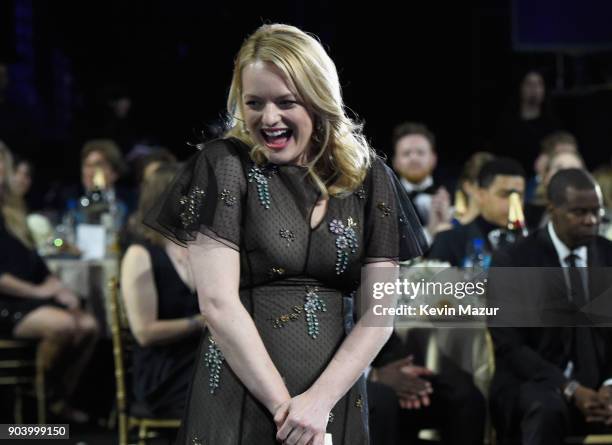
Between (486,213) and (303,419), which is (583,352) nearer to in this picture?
(486,213)

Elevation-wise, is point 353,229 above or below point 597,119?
below

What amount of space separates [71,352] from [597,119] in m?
4.69

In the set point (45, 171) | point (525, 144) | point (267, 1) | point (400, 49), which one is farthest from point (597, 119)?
point (45, 171)

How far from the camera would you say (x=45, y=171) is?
969 cm

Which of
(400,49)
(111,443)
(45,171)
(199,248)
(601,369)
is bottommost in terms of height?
(111,443)

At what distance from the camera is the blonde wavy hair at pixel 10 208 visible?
21.2ft

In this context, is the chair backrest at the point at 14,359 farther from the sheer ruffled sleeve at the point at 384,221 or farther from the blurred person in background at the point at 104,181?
the sheer ruffled sleeve at the point at 384,221

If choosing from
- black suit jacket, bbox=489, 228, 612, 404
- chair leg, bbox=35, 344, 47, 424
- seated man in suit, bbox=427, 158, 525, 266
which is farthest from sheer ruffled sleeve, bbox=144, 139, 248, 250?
chair leg, bbox=35, 344, 47, 424

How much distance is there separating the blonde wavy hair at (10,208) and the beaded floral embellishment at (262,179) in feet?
13.2

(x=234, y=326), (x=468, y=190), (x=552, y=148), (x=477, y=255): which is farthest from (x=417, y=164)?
(x=234, y=326)

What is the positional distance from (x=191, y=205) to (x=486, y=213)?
11.9ft

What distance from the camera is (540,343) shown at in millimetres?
4438

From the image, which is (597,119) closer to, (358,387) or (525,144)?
(525,144)

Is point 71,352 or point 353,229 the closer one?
point 353,229
